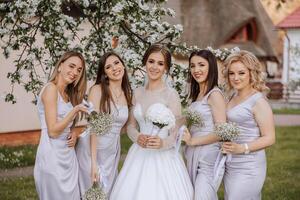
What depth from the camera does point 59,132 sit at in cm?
589

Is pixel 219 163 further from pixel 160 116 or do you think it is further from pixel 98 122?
pixel 98 122

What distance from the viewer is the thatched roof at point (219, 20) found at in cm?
3356

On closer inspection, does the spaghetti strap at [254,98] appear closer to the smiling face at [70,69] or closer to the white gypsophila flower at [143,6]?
the smiling face at [70,69]

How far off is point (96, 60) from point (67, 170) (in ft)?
9.89

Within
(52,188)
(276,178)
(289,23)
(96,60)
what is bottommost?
(276,178)

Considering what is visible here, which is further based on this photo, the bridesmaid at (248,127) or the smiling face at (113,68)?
the smiling face at (113,68)

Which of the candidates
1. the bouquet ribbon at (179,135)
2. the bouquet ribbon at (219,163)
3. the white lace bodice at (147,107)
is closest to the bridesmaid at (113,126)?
the white lace bodice at (147,107)

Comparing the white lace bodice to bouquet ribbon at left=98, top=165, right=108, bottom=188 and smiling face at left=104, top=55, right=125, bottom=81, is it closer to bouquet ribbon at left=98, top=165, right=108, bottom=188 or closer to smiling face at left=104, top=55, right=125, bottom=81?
smiling face at left=104, top=55, right=125, bottom=81

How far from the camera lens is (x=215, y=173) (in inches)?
236

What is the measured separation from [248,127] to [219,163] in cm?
45

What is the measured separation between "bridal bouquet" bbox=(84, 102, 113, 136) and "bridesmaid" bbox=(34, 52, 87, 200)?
0.14m

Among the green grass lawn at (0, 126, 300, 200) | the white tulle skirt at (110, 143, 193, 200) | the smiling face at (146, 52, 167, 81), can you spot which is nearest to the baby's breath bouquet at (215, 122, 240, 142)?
the white tulle skirt at (110, 143, 193, 200)

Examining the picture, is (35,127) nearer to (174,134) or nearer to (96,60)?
(96,60)

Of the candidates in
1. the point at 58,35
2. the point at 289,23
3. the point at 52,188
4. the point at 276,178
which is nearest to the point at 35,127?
the point at 276,178
